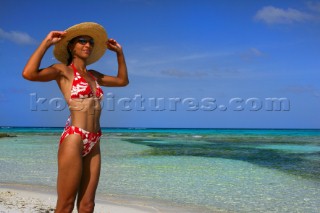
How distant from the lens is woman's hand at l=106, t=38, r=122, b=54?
3.93 m

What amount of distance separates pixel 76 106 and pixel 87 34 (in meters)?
0.71

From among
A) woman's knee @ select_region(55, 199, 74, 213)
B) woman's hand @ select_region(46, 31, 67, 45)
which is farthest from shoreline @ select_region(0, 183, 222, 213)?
woman's hand @ select_region(46, 31, 67, 45)

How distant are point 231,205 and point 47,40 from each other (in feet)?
18.1

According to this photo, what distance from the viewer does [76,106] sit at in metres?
3.34

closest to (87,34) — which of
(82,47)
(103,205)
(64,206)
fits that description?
(82,47)

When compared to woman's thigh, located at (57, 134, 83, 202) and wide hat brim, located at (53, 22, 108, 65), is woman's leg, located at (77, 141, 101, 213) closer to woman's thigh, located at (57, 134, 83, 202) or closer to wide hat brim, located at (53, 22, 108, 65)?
woman's thigh, located at (57, 134, 83, 202)

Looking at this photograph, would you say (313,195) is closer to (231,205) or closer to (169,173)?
(231,205)

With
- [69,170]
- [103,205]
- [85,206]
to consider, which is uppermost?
[69,170]

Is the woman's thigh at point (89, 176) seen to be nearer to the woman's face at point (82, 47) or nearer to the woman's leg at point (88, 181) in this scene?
the woman's leg at point (88, 181)

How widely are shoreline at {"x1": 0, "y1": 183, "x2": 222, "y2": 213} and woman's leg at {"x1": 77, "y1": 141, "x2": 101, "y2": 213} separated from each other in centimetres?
275

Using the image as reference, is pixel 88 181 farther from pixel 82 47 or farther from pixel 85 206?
pixel 82 47

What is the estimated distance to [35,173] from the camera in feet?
39.6

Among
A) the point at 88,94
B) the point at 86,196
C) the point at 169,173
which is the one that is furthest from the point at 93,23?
the point at 169,173

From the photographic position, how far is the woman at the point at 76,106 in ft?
10.6
